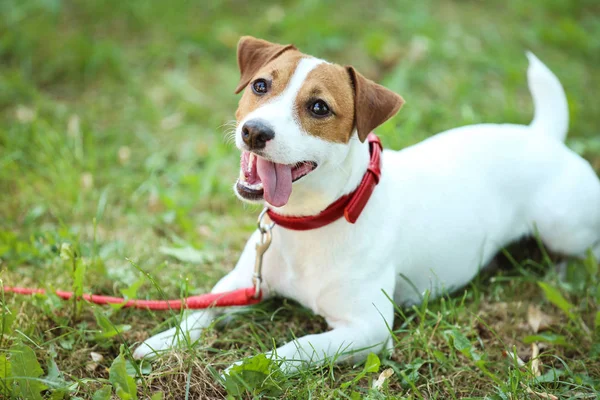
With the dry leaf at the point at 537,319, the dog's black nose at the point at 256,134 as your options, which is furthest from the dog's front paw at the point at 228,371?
the dry leaf at the point at 537,319

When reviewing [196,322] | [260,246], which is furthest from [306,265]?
[196,322]

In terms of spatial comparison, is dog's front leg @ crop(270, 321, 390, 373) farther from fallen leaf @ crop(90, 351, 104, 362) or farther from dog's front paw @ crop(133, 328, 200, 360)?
fallen leaf @ crop(90, 351, 104, 362)

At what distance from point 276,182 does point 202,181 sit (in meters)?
1.83

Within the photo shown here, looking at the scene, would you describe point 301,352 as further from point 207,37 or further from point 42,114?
point 207,37

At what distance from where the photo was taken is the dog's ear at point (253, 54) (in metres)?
2.86

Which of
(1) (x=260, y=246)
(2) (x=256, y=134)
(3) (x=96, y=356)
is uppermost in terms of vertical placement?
(2) (x=256, y=134)

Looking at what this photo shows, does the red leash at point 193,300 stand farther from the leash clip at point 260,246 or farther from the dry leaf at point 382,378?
the dry leaf at point 382,378

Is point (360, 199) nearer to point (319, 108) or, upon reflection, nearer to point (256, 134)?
point (319, 108)

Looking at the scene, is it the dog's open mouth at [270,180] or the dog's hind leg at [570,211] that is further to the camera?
the dog's hind leg at [570,211]

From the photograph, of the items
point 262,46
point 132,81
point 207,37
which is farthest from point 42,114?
point 262,46

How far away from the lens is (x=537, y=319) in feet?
10.4

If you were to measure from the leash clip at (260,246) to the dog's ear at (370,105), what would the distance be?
594mm

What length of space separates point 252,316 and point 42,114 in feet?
9.01

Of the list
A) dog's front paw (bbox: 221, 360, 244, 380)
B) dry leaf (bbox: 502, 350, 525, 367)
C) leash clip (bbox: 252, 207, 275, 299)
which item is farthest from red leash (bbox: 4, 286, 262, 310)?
dry leaf (bbox: 502, 350, 525, 367)
